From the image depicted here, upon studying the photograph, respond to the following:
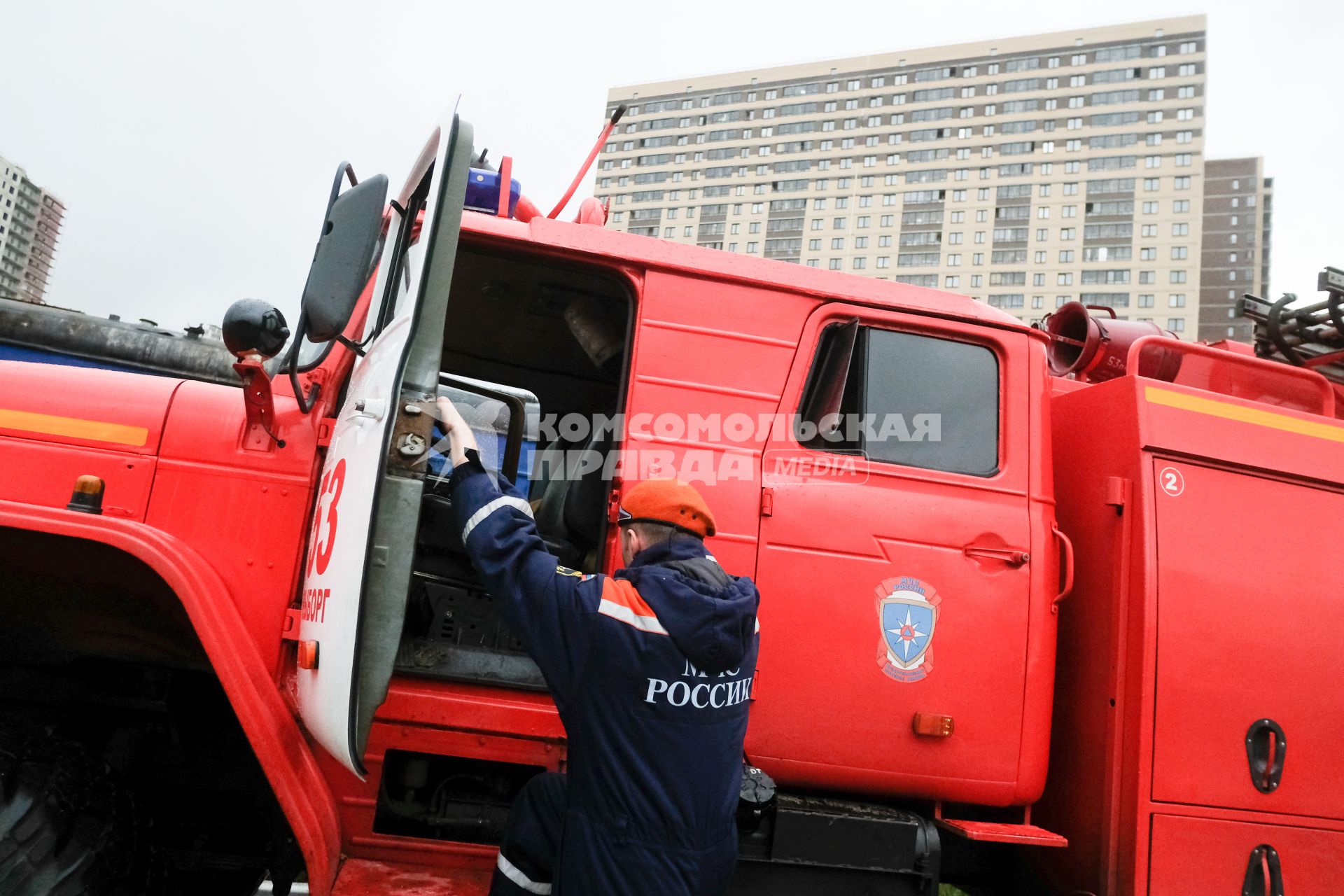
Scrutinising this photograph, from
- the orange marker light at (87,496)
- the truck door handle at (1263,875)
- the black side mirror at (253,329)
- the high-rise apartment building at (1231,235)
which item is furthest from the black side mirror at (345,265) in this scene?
the high-rise apartment building at (1231,235)

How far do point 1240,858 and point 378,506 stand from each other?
275 centimetres

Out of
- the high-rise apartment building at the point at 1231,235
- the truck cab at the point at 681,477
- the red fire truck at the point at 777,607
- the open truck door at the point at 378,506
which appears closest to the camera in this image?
the open truck door at the point at 378,506

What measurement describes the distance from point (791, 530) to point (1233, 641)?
1462mm

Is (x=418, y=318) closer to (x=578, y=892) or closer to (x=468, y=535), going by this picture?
(x=468, y=535)

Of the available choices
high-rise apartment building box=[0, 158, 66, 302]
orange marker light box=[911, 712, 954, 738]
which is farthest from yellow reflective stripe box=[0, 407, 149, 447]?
high-rise apartment building box=[0, 158, 66, 302]

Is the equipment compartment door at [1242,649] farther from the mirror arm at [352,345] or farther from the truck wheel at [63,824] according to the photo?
the truck wheel at [63,824]

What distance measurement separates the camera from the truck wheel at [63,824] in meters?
2.00

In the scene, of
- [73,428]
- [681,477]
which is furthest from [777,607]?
[73,428]

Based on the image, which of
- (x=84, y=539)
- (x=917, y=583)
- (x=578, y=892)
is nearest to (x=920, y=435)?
(x=917, y=583)

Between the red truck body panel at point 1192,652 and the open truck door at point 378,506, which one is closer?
the open truck door at point 378,506

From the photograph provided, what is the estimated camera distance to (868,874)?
7.84 ft

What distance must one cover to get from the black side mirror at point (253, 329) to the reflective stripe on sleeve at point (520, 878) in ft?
4.70

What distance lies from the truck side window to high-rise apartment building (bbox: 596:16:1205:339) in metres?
67.6

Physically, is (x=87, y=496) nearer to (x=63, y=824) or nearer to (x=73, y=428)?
(x=73, y=428)
